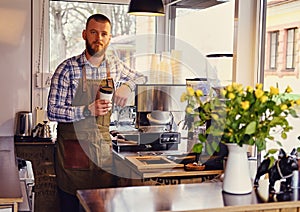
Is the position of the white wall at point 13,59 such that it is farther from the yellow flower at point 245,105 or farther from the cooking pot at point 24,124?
the yellow flower at point 245,105

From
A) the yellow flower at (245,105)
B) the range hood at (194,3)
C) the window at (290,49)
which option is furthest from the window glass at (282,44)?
the yellow flower at (245,105)

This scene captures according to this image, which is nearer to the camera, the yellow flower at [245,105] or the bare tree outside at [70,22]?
the yellow flower at [245,105]

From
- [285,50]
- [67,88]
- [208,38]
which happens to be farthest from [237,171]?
[208,38]

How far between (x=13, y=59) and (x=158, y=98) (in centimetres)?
154

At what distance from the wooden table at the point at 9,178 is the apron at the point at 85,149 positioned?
382 mm

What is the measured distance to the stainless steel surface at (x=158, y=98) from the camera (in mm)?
3597

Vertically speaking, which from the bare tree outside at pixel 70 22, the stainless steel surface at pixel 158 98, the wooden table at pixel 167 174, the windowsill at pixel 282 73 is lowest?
the wooden table at pixel 167 174

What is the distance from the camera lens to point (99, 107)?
10.7 feet

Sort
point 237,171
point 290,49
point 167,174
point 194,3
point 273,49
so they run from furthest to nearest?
1. point 194,3
2. point 273,49
3. point 290,49
4. point 167,174
5. point 237,171

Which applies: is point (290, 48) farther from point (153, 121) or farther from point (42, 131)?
point (42, 131)

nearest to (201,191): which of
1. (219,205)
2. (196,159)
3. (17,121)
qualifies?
(219,205)

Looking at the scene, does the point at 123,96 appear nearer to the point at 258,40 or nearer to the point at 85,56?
the point at 85,56

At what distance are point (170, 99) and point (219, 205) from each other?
6.28 feet

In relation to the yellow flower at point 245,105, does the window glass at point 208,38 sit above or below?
above
